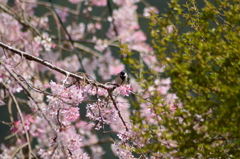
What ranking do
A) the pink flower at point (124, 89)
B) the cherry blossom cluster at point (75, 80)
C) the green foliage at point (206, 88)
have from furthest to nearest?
the pink flower at point (124, 89) → the cherry blossom cluster at point (75, 80) → the green foliage at point (206, 88)

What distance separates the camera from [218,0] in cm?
192

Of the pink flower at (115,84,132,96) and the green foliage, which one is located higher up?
the pink flower at (115,84,132,96)

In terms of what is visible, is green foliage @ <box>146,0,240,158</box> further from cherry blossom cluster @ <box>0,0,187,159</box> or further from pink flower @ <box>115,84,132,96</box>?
pink flower @ <box>115,84,132,96</box>

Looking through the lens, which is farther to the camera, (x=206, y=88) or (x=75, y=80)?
(x=75, y=80)

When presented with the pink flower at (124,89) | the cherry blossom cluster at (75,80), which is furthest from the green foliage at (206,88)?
the pink flower at (124,89)

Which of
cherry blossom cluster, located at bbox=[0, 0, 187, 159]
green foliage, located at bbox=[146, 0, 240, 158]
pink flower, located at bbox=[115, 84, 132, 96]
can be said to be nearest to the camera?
green foliage, located at bbox=[146, 0, 240, 158]

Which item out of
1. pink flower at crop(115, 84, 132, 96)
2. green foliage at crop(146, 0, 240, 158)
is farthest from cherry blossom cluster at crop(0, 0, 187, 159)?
green foliage at crop(146, 0, 240, 158)

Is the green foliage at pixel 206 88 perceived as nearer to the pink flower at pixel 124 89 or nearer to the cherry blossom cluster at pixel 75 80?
the cherry blossom cluster at pixel 75 80

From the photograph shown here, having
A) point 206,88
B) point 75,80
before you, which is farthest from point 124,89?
point 206,88

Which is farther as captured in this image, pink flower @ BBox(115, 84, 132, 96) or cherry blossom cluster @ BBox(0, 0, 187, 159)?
pink flower @ BBox(115, 84, 132, 96)

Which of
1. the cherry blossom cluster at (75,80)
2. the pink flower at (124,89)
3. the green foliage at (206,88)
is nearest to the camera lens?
the green foliage at (206,88)

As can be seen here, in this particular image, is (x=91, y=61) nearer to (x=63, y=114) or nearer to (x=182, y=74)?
(x=63, y=114)

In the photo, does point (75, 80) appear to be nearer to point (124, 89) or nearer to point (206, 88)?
point (124, 89)

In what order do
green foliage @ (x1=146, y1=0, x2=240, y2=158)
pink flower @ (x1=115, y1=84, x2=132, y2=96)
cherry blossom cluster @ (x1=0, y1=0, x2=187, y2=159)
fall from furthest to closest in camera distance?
1. pink flower @ (x1=115, y1=84, x2=132, y2=96)
2. cherry blossom cluster @ (x1=0, y1=0, x2=187, y2=159)
3. green foliage @ (x1=146, y1=0, x2=240, y2=158)
